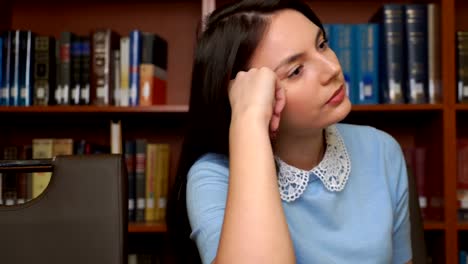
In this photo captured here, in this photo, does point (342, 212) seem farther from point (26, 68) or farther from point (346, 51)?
point (26, 68)

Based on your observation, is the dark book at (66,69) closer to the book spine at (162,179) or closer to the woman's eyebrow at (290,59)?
the book spine at (162,179)

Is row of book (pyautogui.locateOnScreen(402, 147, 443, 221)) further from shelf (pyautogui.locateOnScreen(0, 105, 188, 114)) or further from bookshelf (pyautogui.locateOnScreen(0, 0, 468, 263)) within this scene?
shelf (pyautogui.locateOnScreen(0, 105, 188, 114))

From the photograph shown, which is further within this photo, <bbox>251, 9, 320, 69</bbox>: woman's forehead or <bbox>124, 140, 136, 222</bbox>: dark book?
<bbox>124, 140, 136, 222</bbox>: dark book

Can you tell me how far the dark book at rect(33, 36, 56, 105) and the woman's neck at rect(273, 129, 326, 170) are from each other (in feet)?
3.99

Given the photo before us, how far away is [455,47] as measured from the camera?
2.04 metres

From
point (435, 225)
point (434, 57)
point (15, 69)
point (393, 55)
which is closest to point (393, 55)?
point (393, 55)

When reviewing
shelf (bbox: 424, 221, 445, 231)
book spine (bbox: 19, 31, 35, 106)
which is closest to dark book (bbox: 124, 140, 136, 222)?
book spine (bbox: 19, 31, 35, 106)

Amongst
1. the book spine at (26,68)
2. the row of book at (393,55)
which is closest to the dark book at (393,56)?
the row of book at (393,55)

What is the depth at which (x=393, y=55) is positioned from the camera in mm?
2043

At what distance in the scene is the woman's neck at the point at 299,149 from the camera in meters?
1.18

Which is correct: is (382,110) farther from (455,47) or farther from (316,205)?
(316,205)

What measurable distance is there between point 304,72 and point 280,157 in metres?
0.21

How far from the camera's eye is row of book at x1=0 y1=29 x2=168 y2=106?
2.13 metres

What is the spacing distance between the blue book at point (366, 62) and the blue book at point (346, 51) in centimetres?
1
